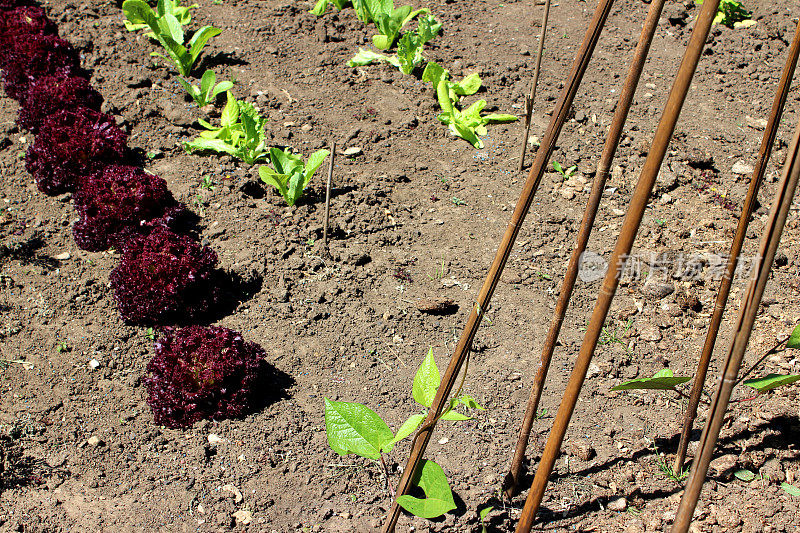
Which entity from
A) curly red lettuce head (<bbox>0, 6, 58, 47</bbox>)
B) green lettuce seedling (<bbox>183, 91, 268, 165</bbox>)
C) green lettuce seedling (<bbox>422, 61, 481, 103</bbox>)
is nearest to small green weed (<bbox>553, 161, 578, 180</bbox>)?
Answer: green lettuce seedling (<bbox>422, 61, 481, 103</bbox>)

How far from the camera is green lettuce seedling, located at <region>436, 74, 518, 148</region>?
14.4ft

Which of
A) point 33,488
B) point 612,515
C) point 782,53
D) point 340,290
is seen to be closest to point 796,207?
point 782,53

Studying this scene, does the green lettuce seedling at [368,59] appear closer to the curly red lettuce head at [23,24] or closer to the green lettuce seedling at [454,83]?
the green lettuce seedling at [454,83]

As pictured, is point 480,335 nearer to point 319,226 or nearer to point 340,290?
point 340,290

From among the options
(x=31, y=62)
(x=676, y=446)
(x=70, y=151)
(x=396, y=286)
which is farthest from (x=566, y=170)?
(x=31, y=62)

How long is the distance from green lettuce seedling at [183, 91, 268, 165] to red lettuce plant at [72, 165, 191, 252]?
51cm

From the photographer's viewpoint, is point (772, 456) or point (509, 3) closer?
point (772, 456)

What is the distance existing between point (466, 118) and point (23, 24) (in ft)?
11.6

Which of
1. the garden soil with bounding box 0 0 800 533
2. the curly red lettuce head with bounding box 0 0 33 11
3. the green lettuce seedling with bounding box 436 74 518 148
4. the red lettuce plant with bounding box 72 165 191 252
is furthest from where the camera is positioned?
the curly red lettuce head with bounding box 0 0 33 11

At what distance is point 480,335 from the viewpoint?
10.5 feet

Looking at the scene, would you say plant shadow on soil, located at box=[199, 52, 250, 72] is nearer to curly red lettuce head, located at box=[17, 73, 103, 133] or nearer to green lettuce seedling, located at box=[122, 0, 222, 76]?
green lettuce seedling, located at box=[122, 0, 222, 76]

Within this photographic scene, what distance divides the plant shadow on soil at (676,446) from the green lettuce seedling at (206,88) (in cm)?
336

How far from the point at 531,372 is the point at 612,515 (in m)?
0.77

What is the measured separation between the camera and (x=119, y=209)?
369 centimetres
